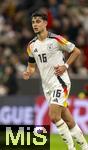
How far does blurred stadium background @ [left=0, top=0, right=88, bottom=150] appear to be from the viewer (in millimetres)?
18688

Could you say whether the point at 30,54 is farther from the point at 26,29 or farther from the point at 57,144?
the point at 26,29

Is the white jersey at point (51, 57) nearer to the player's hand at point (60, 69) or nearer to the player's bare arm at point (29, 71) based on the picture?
the player's hand at point (60, 69)

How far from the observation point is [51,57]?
38.8 ft

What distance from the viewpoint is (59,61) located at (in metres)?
11.8

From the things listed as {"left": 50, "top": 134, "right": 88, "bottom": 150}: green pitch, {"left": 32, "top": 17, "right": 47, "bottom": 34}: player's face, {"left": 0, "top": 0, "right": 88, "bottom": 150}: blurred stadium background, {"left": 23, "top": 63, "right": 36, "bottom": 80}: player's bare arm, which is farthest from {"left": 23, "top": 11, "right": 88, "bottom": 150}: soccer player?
{"left": 0, "top": 0, "right": 88, "bottom": 150}: blurred stadium background

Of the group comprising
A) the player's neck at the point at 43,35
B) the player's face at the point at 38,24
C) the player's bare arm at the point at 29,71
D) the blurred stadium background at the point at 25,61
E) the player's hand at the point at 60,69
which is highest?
the player's face at the point at 38,24

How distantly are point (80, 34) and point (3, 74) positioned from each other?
9.74 feet

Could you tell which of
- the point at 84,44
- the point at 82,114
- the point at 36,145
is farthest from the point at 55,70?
the point at 84,44

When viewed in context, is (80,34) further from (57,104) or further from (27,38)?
(57,104)

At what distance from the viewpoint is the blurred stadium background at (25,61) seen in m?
18.7

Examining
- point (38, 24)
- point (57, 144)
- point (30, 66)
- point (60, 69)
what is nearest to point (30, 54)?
point (30, 66)

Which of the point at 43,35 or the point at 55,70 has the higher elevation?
the point at 43,35


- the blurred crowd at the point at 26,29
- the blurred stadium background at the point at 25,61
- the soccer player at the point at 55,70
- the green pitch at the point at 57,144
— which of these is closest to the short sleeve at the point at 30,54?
the soccer player at the point at 55,70

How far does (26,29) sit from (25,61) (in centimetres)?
160
